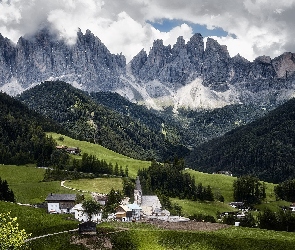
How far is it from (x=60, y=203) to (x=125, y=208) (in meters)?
26.1

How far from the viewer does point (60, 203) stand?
526 ft

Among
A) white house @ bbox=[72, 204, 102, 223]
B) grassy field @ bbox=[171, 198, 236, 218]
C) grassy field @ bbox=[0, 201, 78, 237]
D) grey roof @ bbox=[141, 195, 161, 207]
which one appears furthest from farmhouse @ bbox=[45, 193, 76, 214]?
grassy field @ bbox=[171, 198, 236, 218]

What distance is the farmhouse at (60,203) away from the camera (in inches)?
6232

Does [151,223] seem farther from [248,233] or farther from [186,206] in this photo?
[186,206]

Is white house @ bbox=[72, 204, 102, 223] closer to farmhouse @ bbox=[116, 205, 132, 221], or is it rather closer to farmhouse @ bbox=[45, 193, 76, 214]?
farmhouse @ bbox=[116, 205, 132, 221]

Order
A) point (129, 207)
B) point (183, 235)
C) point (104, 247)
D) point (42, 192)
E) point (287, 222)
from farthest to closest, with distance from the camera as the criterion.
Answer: point (42, 192) → point (129, 207) → point (287, 222) → point (183, 235) → point (104, 247)

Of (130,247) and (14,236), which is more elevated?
(14,236)

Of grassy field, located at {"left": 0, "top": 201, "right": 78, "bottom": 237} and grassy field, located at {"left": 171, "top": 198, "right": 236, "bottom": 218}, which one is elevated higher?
grassy field, located at {"left": 0, "top": 201, "right": 78, "bottom": 237}

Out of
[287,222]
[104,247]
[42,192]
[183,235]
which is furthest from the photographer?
[42,192]

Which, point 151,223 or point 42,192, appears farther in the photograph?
point 42,192

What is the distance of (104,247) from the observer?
99.6 m

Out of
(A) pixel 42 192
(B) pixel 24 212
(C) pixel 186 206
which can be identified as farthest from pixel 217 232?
(A) pixel 42 192

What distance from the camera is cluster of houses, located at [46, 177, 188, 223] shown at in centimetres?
14068

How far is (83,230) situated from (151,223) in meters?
24.4
